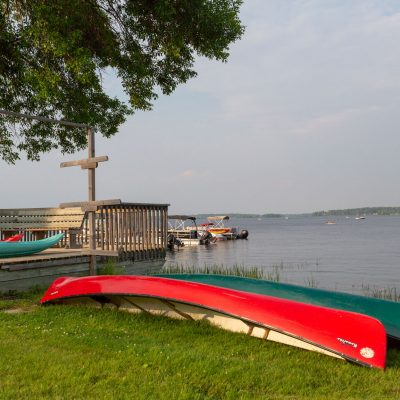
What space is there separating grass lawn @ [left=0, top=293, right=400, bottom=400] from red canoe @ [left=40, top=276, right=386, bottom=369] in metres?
0.16

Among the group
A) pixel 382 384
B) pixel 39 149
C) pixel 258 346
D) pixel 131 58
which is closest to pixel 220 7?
pixel 131 58

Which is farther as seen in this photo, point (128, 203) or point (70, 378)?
point (128, 203)

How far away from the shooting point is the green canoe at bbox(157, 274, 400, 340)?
697 centimetres

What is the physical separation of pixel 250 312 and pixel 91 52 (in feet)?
33.3

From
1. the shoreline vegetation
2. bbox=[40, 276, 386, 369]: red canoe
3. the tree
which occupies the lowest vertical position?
the shoreline vegetation

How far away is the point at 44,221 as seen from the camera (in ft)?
40.9

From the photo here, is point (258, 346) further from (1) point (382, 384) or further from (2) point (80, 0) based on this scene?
(2) point (80, 0)

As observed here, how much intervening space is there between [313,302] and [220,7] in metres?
8.71

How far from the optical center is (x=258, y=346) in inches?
215

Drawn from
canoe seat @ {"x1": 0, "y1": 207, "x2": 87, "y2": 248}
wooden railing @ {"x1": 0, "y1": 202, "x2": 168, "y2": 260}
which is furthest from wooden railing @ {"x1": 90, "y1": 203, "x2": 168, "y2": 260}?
canoe seat @ {"x1": 0, "y1": 207, "x2": 87, "y2": 248}

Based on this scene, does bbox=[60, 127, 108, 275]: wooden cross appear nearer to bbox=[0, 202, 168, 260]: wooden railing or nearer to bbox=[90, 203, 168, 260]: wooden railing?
bbox=[0, 202, 168, 260]: wooden railing

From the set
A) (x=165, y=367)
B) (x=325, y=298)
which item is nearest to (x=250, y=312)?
(x=165, y=367)

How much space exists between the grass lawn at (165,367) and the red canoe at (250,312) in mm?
158

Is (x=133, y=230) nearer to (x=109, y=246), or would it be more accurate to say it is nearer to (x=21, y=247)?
(x=109, y=246)
